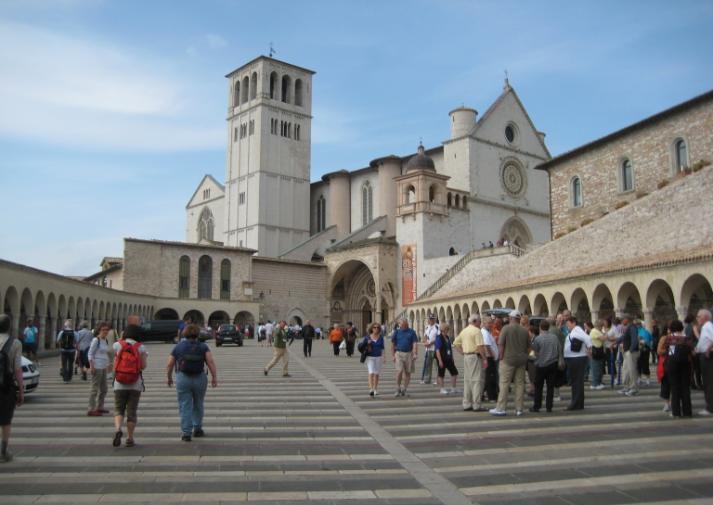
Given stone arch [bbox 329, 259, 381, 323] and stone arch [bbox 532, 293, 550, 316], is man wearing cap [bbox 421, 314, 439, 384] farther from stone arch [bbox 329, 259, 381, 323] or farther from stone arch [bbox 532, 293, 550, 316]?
stone arch [bbox 329, 259, 381, 323]

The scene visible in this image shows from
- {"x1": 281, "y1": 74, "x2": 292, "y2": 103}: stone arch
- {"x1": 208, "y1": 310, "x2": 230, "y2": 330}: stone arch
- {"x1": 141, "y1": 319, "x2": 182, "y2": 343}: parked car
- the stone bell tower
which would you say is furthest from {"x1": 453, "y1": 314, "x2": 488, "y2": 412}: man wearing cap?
{"x1": 281, "y1": 74, "x2": 292, "y2": 103}: stone arch

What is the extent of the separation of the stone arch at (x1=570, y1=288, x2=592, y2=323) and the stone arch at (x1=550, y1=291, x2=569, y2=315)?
61 cm

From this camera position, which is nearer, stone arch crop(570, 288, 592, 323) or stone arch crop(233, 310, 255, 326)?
stone arch crop(570, 288, 592, 323)

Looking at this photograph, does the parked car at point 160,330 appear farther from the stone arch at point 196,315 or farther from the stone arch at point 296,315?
the stone arch at point 296,315

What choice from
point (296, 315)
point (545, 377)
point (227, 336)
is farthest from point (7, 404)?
point (296, 315)

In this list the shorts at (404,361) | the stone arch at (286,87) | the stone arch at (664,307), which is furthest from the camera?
the stone arch at (286,87)

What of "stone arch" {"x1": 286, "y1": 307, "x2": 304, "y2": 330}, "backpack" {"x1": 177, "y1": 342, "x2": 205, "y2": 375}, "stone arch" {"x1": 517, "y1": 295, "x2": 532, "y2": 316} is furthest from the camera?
"stone arch" {"x1": 286, "y1": 307, "x2": 304, "y2": 330}

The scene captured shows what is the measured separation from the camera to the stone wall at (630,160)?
30828 millimetres

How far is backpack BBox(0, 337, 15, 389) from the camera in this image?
730cm

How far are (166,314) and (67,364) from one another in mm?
38701

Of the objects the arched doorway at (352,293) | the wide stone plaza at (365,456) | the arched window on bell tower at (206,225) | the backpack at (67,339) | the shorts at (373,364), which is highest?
the arched window on bell tower at (206,225)

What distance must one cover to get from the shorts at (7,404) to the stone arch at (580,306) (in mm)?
21081

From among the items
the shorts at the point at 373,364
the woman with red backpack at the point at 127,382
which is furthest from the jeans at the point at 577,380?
the woman with red backpack at the point at 127,382

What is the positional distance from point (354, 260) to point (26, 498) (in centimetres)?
5326
